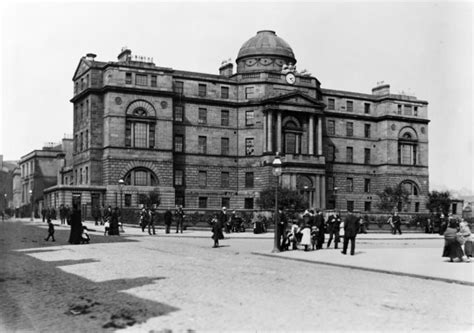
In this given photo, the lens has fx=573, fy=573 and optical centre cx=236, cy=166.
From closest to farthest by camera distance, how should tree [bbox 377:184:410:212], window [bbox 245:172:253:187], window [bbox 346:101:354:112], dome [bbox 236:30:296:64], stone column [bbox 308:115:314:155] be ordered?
tree [bbox 377:184:410:212], stone column [bbox 308:115:314:155], window [bbox 245:172:253:187], dome [bbox 236:30:296:64], window [bbox 346:101:354:112]

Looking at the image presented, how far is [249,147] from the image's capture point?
66.6 m

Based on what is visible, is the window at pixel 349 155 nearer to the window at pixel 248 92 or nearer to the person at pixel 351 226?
the window at pixel 248 92

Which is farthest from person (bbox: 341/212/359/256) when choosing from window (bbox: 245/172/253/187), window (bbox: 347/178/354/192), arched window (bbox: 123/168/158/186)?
window (bbox: 347/178/354/192)

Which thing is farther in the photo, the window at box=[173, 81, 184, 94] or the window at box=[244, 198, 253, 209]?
the window at box=[244, 198, 253, 209]

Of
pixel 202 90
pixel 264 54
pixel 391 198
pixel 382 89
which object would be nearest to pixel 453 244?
pixel 391 198

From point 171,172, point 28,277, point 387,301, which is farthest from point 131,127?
point 387,301

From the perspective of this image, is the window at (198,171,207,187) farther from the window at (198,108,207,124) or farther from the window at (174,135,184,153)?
the window at (198,108,207,124)

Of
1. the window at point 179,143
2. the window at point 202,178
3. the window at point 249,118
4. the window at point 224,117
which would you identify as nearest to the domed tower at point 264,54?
the window at point 249,118

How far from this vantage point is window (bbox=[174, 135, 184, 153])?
6400 cm

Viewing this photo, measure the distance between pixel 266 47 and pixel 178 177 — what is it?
1964cm

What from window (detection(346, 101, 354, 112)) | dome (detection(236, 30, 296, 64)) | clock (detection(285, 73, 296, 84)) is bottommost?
window (detection(346, 101, 354, 112))

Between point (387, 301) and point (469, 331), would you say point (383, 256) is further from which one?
point (469, 331)

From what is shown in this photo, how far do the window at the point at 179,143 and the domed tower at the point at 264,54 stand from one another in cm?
1208

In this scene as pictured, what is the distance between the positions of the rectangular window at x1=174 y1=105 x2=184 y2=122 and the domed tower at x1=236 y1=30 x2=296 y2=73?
10.1 meters
